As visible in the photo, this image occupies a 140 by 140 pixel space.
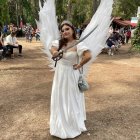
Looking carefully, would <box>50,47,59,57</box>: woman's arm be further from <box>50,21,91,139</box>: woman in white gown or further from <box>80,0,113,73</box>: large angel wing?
<box>80,0,113,73</box>: large angel wing

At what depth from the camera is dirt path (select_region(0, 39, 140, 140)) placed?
6.57m

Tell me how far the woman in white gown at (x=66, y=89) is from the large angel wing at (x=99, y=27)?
1.31ft

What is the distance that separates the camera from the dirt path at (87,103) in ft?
21.6

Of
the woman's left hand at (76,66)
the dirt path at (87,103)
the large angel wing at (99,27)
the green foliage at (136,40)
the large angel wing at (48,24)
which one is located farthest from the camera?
the green foliage at (136,40)

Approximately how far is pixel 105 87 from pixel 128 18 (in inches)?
2166

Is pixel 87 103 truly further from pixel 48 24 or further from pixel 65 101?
pixel 48 24

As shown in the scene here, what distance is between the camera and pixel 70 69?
6004 mm

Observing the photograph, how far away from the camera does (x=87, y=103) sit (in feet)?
28.0

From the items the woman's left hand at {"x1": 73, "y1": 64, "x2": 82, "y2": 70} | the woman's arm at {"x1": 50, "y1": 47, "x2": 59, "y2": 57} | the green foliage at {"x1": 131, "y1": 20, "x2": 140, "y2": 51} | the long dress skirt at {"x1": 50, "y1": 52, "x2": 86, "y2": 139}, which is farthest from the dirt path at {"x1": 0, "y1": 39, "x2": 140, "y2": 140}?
the green foliage at {"x1": 131, "y1": 20, "x2": 140, "y2": 51}

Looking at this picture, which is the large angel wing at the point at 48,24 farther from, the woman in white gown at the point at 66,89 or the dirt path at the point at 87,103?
the dirt path at the point at 87,103

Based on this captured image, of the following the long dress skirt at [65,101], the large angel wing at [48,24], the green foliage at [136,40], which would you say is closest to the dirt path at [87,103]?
the long dress skirt at [65,101]

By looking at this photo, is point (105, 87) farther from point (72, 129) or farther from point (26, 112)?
point (72, 129)

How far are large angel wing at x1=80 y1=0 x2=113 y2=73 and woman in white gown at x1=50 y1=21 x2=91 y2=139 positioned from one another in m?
0.40

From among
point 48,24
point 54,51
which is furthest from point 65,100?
point 48,24
